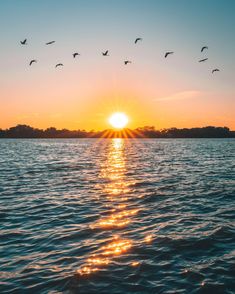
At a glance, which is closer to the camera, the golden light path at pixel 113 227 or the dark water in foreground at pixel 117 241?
the dark water in foreground at pixel 117 241

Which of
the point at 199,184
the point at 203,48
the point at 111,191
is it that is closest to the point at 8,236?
the point at 111,191

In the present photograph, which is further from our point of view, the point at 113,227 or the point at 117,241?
the point at 113,227

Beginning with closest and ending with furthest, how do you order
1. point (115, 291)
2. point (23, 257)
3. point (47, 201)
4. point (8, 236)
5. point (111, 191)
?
point (115, 291), point (23, 257), point (8, 236), point (47, 201), point (111, 191)

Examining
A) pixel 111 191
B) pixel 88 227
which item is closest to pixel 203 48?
pixel 111 191

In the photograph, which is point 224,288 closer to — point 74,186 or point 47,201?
point 47,201

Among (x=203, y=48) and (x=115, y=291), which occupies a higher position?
(x=203, y=48)

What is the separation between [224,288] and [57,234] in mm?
9488

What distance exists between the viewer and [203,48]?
122ft

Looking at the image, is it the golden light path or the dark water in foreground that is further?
the golden light path

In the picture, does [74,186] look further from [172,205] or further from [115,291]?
[115,291]

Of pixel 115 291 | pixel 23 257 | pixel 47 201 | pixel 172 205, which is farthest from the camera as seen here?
pixel 47 201

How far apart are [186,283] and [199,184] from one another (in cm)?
2484

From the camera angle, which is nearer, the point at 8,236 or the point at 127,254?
the point at 127,254

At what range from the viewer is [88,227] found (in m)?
20.3
